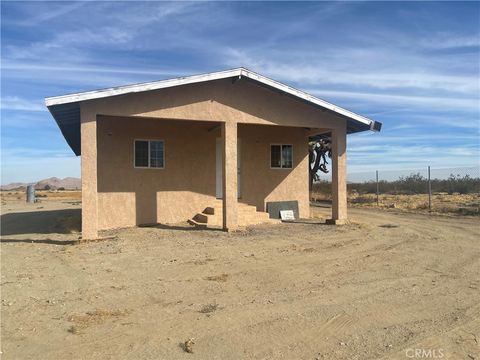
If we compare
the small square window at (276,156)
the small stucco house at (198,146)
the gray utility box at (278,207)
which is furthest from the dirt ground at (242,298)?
the small square window at (276,156)

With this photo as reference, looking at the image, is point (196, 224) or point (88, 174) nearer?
point (88, 174)

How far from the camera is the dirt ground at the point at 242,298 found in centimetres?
466

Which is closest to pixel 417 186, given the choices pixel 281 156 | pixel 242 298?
pixel 281 156

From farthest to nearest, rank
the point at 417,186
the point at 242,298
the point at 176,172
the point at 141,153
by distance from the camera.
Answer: the point at 417,186 < the point at 176,172 < the point at 141,153 < the point at 242,298

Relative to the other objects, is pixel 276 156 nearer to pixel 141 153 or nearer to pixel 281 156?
pixel 281 156

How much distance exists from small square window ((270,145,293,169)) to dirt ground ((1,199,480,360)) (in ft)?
18.1

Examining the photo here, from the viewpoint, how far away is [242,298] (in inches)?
254

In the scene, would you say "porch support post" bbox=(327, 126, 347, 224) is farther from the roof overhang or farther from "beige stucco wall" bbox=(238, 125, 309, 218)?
"beige stucco wall" bbox=(238, 125, 309, 218)

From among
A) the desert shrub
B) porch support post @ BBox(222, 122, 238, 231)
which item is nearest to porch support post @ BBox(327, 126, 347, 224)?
porch support post @ BBox(222, 122, 238, 231)

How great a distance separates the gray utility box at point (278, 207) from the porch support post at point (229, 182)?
3.49m

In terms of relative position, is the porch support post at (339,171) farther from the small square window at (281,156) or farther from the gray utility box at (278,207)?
the small square window at (281,156)

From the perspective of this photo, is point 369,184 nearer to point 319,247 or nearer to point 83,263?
point 319,247

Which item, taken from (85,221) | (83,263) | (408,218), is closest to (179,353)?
(83,263)

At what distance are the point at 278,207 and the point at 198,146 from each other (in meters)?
3.73
